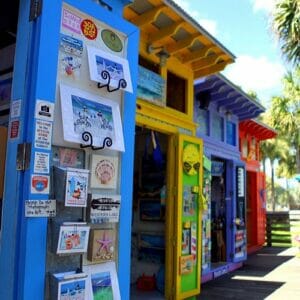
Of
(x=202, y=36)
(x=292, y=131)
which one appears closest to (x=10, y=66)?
(x=202, y=36)

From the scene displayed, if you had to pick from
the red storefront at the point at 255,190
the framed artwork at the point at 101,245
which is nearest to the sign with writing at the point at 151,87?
the framed artwork at the point at 101,245

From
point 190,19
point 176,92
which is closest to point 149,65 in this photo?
point 176,92

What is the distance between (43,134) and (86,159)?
47cm

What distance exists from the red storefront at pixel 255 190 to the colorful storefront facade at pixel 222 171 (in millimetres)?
2460

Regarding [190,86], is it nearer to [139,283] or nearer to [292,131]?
[139,283]

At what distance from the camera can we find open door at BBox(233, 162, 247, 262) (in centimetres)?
926

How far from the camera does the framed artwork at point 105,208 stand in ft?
10.1

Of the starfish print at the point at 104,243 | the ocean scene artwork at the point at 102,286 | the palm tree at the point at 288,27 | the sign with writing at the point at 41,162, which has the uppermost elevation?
the palm tree at the point at 288,27

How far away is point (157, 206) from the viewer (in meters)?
6.64

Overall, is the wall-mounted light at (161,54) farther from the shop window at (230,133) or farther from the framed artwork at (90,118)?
the shop window at (230,133)

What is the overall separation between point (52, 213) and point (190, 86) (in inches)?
175

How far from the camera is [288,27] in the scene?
935 centimetres

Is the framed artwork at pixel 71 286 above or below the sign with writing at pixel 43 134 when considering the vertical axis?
below

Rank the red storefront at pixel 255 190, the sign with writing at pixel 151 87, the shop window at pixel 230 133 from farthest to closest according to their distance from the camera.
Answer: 1. the red storefront at pixel 255 190
2. the shop window at pixel 230 133
3. the sign with writing at pixel 151 87
